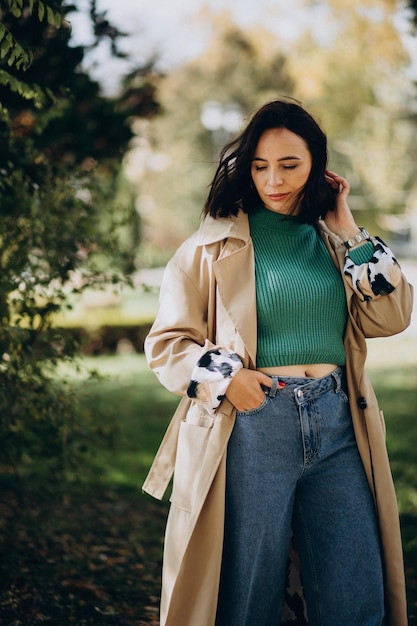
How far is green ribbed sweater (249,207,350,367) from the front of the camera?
2.65 m

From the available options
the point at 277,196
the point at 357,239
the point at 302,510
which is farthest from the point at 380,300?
the point at 302,510

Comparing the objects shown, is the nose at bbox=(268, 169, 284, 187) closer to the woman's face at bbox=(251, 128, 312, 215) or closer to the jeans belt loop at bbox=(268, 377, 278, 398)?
the woman's face at bbox=(251, 128, 312, 215)

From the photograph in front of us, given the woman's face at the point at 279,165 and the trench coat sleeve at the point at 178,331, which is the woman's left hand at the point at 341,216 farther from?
the trench coat sleeve at the point at 178,331

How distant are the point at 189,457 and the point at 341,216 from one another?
107 cm

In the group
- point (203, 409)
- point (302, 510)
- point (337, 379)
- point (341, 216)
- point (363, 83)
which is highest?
point (363, 83)

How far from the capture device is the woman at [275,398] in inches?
103

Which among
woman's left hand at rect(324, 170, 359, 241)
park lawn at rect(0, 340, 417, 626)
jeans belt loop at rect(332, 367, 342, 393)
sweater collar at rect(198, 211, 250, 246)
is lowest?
park lawn at rect(0, 340, 417, 626)

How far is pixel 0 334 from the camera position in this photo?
3680mm

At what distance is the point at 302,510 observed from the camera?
9.10 feet

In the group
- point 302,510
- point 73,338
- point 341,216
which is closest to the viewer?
point 302,510

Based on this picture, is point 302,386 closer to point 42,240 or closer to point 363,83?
point 42,240

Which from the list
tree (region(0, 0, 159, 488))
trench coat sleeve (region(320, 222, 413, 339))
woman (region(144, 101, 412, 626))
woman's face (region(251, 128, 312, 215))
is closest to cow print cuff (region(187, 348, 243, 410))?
woman (region(144, 101, 412, 626))

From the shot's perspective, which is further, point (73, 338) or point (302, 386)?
point (73, 338)

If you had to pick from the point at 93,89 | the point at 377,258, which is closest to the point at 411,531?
the point at 377,258
